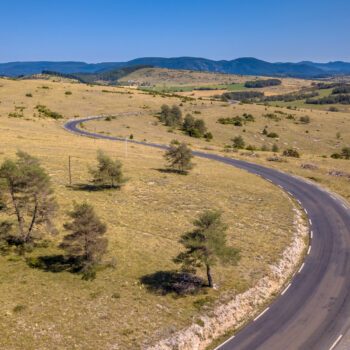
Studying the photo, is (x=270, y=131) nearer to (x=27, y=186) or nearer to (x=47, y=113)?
(x=47, y=113)

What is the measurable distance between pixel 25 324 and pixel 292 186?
151ft

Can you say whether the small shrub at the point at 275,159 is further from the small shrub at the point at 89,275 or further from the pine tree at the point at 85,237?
the small shrub at the point at 89,275

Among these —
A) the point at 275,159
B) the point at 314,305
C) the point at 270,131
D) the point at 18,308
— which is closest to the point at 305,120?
the point at 270,131

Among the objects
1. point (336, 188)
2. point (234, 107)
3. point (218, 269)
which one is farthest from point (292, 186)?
point (234, 107)

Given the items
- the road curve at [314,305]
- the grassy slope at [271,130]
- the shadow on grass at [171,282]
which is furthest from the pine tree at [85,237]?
the grassy slope at [271,130]

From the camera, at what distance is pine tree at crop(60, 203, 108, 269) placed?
22906mm

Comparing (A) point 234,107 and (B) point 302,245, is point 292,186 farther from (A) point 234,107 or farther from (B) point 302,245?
(A) point 234,107

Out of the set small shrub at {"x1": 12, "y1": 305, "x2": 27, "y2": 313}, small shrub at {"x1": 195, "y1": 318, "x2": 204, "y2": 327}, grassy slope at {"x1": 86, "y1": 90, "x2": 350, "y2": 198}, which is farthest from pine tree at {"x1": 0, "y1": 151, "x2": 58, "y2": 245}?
grassy slope at {"x1": 86, "y1": 90, "x2": 350, "y2": 198}

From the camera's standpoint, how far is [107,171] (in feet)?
133

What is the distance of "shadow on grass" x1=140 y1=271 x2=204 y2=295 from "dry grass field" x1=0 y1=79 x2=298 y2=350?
47cm

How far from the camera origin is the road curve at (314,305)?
62.8 ft

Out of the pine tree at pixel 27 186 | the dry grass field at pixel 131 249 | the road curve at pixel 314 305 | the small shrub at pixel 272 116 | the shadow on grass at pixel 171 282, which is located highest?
the small shrub at pixel 272 116

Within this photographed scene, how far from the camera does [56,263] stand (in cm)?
2433

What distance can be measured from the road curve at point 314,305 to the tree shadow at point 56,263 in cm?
1281
